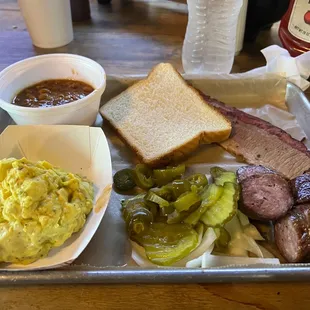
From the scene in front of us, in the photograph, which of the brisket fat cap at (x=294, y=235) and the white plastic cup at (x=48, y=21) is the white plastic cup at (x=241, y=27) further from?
the brisket fat cap at (x=294, y=235)

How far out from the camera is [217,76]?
216 cm

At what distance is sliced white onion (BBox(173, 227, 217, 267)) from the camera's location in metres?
1.40

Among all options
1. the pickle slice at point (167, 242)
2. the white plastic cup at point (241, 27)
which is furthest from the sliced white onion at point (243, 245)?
the white plastic cup at point (241, 27)

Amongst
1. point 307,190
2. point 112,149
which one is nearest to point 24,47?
point 112,149

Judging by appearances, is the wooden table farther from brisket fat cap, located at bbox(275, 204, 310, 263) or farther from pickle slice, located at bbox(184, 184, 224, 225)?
pickle slice, located at bbox(184, 184, 224, 225)

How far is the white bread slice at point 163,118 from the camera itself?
72.9 inches

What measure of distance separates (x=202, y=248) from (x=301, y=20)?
1461 millimetres

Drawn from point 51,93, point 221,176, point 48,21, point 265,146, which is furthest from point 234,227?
point 48,21

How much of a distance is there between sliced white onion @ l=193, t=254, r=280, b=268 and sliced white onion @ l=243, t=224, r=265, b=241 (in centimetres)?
11

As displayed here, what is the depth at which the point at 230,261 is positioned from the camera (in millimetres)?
1364

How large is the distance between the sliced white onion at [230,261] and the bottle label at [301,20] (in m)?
1.36

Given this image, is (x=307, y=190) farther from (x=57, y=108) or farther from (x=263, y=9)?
(x=263, y=9)

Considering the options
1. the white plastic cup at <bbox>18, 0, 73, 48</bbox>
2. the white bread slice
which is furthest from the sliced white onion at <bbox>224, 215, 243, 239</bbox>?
the white plastic cup at <bbox>18, 0, 73, 48</bbox>

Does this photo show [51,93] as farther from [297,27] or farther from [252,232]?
[297,27]
